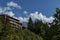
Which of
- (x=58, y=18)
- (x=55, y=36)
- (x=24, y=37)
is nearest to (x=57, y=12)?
(x=58, y=18)

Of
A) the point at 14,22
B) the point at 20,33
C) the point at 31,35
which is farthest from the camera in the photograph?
the point at 14,22

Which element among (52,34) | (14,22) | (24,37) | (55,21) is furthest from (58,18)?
(14,22)

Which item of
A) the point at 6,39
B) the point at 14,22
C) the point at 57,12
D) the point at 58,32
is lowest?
the point at 6,39

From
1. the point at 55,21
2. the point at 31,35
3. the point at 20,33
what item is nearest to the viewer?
the point at 55,21

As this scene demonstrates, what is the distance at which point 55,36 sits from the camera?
3188cm

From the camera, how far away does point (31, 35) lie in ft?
123

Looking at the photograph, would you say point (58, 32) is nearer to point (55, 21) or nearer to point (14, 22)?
point (55, 21)

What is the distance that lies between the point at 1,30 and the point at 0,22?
158 centimetres

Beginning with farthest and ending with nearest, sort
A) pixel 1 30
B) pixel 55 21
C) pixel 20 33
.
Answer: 1. pixel 20 33
2. pixel 55 21
3. pixel 1 30

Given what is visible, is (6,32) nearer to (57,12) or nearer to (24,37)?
(24,37)

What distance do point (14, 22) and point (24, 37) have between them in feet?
264

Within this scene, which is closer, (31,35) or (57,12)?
(57,12)

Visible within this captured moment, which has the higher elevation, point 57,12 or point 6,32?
point 57,12

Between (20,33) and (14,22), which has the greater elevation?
(14,22)
